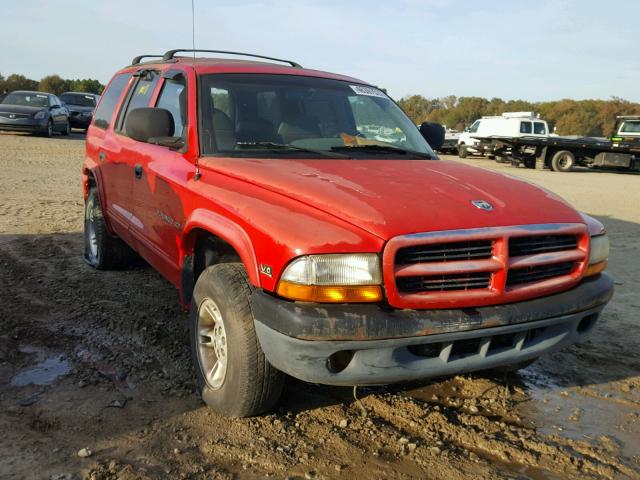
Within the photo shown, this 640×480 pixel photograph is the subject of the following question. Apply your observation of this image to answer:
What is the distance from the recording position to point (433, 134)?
4879mm

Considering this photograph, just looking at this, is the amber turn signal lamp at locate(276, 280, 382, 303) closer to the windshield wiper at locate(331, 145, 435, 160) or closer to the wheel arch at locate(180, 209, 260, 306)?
the wheel arch at locate(180, 209, 260, 306)

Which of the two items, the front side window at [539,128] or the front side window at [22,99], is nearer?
the front side window at [22,99]

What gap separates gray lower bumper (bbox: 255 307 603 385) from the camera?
2561 millimetres

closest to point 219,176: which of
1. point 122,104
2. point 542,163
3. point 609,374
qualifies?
point 122,104

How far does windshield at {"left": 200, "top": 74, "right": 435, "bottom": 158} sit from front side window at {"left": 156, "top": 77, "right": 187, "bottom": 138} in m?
0.16

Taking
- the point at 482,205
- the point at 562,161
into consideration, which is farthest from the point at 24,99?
the point at 482,205

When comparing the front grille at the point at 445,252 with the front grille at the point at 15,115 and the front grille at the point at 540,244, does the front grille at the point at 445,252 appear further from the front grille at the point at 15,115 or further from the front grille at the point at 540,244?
the front grille at the point at 15,115

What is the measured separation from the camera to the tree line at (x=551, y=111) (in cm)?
5378

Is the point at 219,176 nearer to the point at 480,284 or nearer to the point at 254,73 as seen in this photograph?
the point at 254,73

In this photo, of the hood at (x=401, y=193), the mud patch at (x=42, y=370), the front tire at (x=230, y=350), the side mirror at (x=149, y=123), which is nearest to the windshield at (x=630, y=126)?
the hood at (x=401, y=193)

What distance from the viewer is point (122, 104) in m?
5.16

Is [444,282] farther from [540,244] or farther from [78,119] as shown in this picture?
[78,119]

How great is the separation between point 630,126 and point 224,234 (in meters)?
23.0

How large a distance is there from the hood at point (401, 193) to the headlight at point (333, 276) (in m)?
0.15
